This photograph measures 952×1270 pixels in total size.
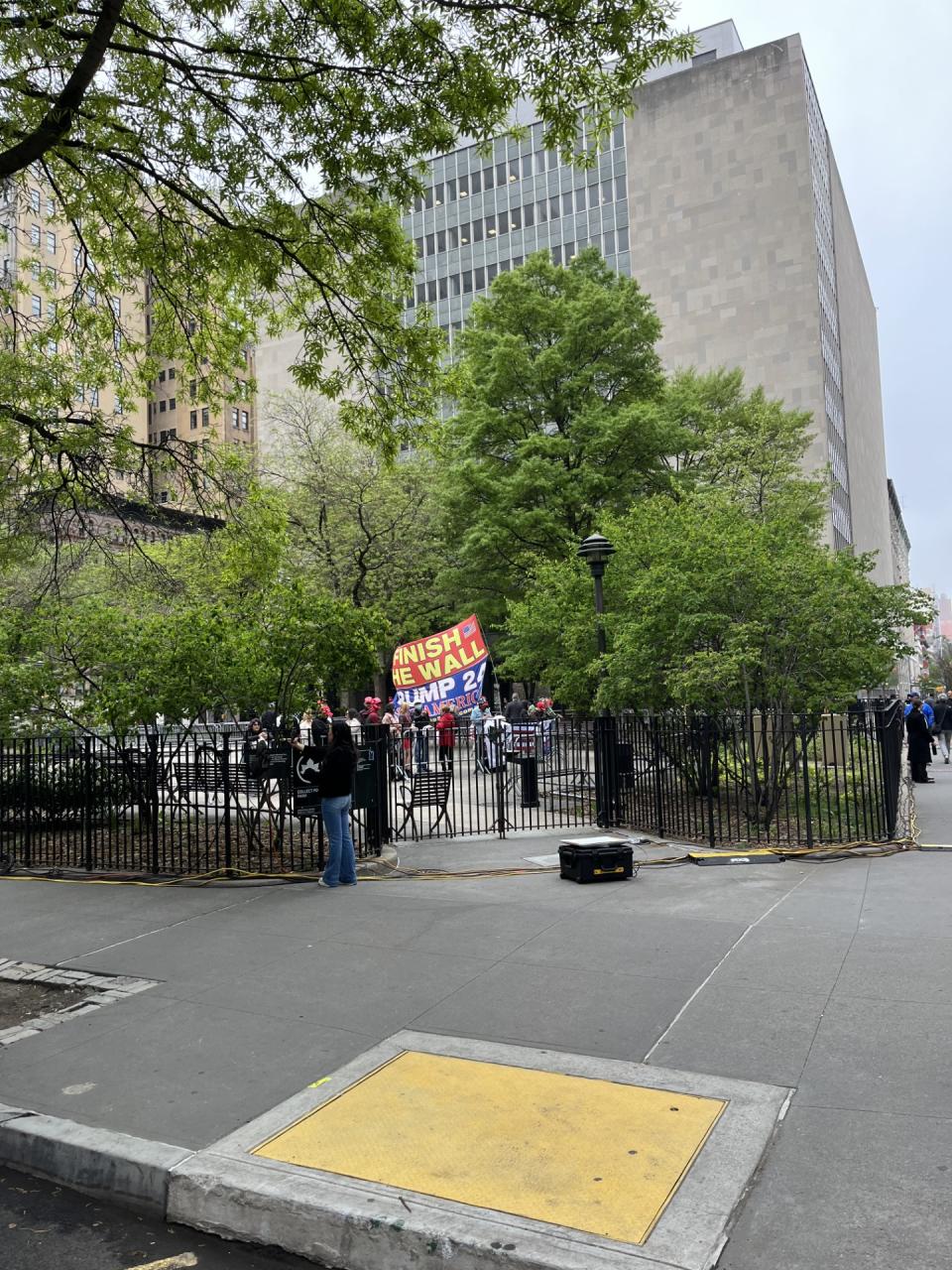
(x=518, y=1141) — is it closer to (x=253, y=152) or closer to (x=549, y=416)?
(x=253, y=152)

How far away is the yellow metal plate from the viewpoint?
3410 mm

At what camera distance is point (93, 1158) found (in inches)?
156

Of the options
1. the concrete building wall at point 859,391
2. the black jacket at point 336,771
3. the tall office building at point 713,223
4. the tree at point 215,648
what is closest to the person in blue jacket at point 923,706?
the tree at point 215,648

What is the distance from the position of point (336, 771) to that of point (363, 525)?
79.5 ft

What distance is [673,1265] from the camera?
2979 millimetres

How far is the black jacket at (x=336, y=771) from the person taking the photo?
915cm

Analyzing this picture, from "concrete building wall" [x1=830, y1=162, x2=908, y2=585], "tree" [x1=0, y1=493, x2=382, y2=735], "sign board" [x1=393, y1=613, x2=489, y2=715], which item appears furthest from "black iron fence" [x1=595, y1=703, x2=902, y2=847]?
"concrete building wall" [x1=830, y1=162, x2=908, y2=585]

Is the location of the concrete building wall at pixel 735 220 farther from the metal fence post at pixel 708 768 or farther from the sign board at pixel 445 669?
the metal fence post at pixel 708 768

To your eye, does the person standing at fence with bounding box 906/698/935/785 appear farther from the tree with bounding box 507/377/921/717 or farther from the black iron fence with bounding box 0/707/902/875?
the tree with bounding box 507/377/921/717

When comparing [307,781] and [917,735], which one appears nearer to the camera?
[307,781]

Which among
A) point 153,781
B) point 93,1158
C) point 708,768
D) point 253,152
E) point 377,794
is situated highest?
point 253,152

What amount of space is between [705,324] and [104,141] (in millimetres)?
54557

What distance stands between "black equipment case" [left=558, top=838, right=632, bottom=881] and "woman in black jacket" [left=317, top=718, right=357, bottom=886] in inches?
90.5

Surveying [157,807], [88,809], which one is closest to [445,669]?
[157,807]
